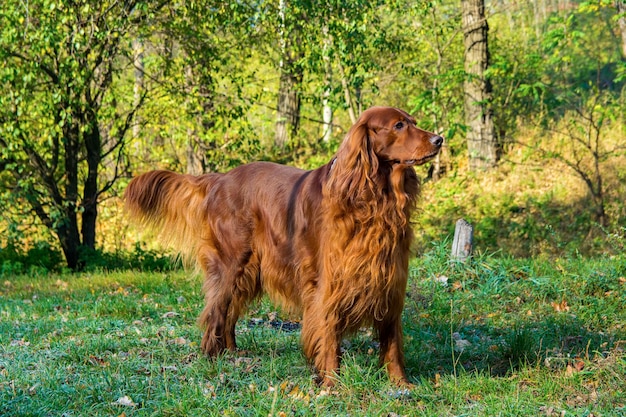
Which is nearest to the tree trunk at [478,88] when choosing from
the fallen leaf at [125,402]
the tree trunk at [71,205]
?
the tree trunk at [71,205]

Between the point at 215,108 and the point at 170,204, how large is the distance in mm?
5829

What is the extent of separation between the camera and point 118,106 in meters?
11.2

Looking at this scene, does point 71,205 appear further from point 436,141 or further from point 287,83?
point 436,141

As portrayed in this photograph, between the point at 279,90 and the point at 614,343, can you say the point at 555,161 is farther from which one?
the point at 614,343

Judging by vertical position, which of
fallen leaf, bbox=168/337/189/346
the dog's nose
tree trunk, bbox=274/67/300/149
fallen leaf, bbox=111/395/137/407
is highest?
tree trunk, bbox=274/67/300/149

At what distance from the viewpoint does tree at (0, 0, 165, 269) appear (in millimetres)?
9047

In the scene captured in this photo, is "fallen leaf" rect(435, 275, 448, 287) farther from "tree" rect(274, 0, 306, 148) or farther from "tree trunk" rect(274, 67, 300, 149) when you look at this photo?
"tree trunk" rect(274, 67, 300, 149)

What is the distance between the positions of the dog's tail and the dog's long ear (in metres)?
1.46

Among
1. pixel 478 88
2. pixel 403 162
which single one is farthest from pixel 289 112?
pixel 403 162

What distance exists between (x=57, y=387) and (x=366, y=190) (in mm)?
2047

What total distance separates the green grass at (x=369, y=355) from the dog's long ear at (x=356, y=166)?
3.33ft

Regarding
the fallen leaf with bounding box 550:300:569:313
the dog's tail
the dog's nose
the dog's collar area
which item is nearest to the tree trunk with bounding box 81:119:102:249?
the dog's tail

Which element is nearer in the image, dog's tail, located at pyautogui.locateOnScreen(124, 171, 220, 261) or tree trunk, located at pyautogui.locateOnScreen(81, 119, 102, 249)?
dog's tail, located at pyautogui.locateOnScreen(124, 171, 220, 261)

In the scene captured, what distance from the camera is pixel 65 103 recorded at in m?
9.91
